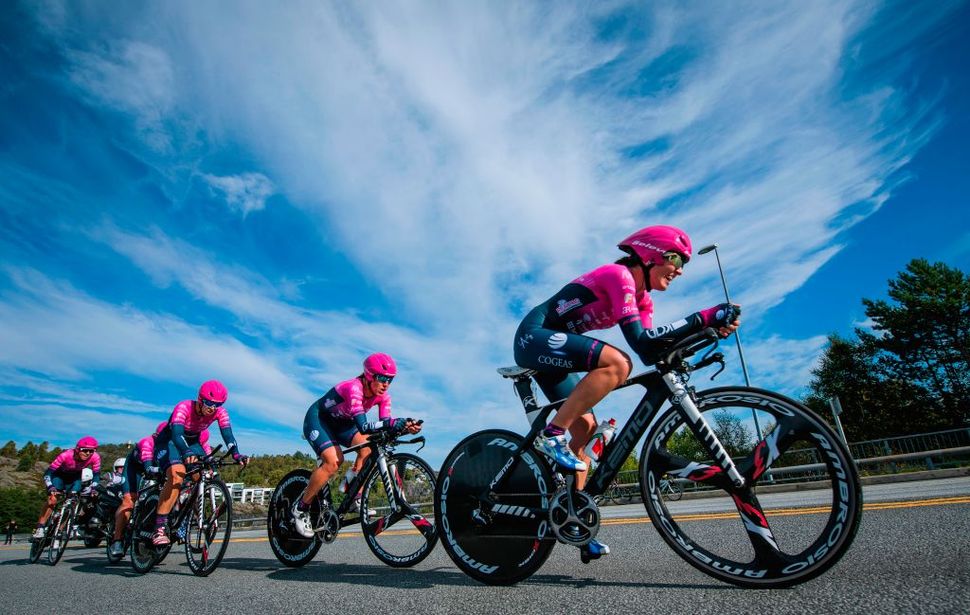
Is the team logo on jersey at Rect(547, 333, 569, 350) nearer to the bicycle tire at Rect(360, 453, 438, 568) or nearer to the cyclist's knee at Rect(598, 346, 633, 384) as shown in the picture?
the cyclist's knee at Rect(598, 346, 633, 384)

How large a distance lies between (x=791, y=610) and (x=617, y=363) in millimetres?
1374

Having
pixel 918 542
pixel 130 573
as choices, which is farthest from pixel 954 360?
pixel 130 573

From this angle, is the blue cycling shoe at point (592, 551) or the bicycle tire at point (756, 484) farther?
the blue cycling shoe at point (592, 551)

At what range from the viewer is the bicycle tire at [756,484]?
213cm

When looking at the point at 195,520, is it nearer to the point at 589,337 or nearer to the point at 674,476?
the point at 589,337

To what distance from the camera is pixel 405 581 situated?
3.31 metres

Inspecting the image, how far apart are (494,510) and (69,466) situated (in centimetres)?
1190

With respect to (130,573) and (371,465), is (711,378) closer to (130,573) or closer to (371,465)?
(371,465)

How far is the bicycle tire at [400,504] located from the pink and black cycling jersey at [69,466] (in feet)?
29.4

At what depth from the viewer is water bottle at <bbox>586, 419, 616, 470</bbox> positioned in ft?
9.81

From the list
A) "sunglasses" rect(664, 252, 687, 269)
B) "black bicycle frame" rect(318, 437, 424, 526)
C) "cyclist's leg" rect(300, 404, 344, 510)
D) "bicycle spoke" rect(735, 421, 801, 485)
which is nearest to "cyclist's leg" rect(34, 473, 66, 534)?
"cyclist's leg" rect(300, 404, 344, 510)

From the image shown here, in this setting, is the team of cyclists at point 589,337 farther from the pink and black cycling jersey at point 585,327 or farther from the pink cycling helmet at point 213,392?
the pink cycling helmet at point 213,392

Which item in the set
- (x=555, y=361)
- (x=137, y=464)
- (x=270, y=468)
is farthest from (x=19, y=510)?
(x=270, y=468)

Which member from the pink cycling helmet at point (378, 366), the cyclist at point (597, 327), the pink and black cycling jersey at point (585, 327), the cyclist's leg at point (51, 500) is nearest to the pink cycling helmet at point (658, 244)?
the cyclist at point (597, 327)
